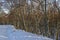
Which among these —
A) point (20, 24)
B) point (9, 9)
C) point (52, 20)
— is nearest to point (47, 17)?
point (52, 20)

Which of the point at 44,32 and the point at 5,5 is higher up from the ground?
the point at 5,5

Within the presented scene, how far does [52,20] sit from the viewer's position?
3965mm

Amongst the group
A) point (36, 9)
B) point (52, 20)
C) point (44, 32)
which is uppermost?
point (36, 9)

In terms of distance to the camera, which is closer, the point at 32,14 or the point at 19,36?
the point at 19,36

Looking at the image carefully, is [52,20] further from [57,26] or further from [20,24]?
[20,24]

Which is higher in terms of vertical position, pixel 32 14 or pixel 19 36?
pixel 19 36

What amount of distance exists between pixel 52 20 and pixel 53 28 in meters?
0.22

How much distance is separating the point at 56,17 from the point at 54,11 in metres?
0.17

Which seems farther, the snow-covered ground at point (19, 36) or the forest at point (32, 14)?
the forest at point (32, 14)

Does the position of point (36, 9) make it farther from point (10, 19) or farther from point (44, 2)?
point (10, 19)

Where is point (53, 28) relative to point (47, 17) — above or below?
below

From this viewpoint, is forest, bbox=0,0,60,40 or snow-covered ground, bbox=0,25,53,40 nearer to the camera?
snow-covered ground, bbox=0,25,53,40

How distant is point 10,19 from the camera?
3.91 metres

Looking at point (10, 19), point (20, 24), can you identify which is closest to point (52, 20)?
point (20, 24)
